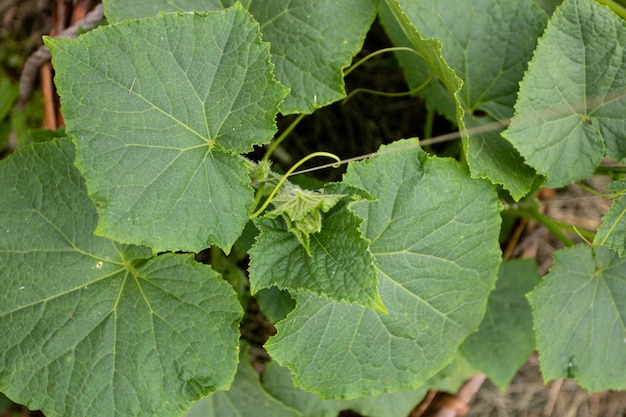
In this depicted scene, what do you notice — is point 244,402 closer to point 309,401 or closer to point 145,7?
point 309,401

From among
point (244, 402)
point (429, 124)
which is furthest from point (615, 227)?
point (244, 402)

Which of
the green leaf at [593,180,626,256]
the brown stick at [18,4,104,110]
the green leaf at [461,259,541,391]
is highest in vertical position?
the green leaf at [593,180,626,256]

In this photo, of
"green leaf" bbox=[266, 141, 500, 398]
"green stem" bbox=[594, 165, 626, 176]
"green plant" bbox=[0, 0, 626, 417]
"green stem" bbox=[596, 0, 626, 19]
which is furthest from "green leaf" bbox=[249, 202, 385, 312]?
"green stem" bbox=[596, 0, 626, 19]

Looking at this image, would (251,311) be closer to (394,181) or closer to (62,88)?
(394,181)

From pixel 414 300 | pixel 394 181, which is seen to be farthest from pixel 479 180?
pixel 414 300

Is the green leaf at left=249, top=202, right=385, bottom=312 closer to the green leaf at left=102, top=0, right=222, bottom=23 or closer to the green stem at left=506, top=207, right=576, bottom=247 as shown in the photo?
the green leaf at left=102, top=0, right=222, bottom=23

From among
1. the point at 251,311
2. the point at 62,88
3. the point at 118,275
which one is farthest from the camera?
the point at 251,311
